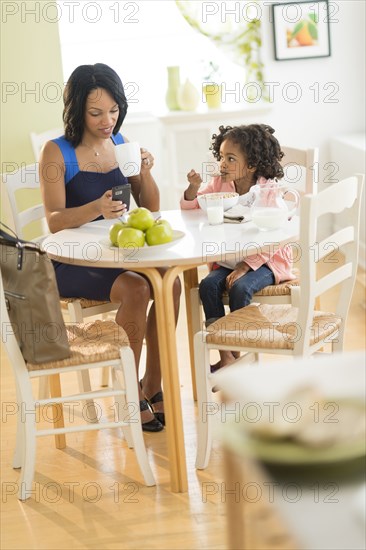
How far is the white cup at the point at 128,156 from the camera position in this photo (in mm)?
2744

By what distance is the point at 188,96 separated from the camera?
16.0 feet

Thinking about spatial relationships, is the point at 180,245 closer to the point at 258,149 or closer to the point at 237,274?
the point at 237,274

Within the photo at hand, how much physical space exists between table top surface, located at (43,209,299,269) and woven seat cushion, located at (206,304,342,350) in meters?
0.19

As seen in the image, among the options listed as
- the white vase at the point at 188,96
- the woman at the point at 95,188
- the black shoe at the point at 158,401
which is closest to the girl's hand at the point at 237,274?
the woman at the point at 95,188

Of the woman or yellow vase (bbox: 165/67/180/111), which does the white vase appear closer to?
yellow vase (bbox: 165/67/180/111)

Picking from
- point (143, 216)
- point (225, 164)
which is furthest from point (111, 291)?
point (225, 164)

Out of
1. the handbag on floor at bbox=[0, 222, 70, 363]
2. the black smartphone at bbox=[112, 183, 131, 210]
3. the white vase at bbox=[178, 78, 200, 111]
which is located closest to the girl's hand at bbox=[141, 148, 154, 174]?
the black smartphone at bbox=[112, 183, 131, 210]

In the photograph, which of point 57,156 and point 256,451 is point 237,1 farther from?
point 256,451

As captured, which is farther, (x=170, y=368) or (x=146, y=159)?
(x=146, y=159)

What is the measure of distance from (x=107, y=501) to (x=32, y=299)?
634 millimetres

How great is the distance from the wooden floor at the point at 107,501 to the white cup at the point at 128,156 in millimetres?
889

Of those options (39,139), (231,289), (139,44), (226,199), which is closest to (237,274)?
(231,289)

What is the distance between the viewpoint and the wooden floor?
7.56 feet

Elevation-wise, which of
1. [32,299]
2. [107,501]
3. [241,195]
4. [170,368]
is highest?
[241,195]
